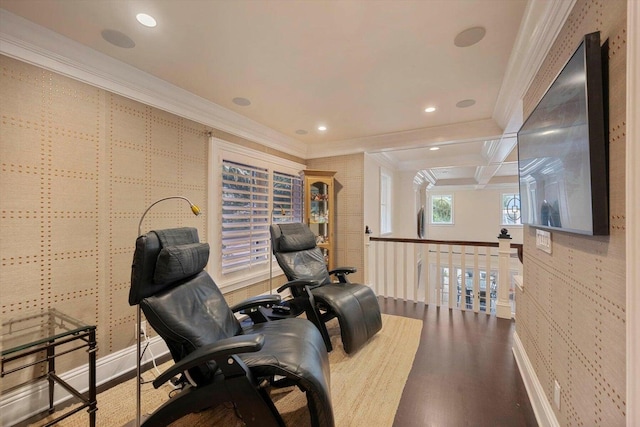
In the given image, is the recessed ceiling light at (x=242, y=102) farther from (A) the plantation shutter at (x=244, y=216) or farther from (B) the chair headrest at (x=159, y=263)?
(B) the chair headrest at (x=159, y=263)

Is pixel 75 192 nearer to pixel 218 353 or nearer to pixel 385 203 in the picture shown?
pixel 218 353

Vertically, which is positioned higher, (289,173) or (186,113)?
→ (186,113)

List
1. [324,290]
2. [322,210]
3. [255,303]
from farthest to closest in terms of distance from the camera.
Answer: [322,210], [324,290], [255,303]

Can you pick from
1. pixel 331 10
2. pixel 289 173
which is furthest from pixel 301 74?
pixel 289 173

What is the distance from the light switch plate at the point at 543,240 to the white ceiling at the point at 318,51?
52.5 inches

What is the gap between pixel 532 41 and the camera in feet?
5.59

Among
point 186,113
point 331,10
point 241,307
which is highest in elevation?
point 331,10

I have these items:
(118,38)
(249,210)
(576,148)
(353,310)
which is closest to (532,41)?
(576,148)

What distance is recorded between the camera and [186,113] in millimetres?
2691

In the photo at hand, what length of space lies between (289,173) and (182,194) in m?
1.81

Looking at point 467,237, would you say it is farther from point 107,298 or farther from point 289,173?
point 107,298

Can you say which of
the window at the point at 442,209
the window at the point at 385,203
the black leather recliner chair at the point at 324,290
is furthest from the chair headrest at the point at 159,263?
the window at the point at 442,209

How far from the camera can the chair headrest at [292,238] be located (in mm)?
2996

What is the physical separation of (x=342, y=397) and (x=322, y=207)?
284cm
